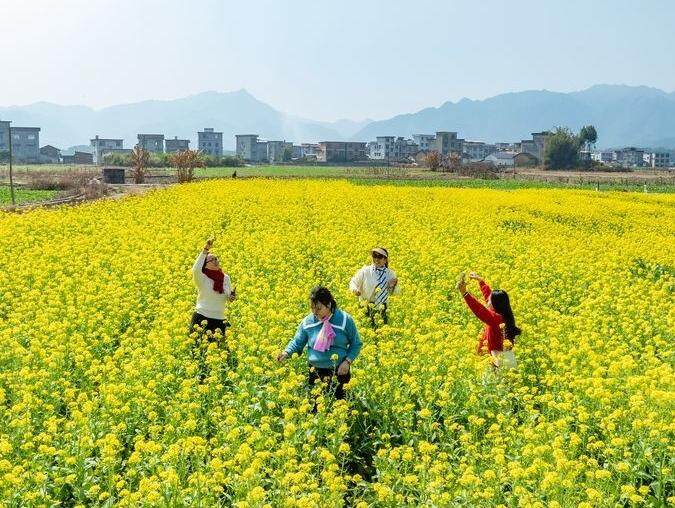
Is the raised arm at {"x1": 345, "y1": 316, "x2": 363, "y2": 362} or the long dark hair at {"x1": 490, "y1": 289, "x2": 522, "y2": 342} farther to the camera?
the long dark hair at {"x1": 490, "y1": 289, "x2": 522, "y2": 342}

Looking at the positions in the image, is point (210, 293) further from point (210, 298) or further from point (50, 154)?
point (50, 154)

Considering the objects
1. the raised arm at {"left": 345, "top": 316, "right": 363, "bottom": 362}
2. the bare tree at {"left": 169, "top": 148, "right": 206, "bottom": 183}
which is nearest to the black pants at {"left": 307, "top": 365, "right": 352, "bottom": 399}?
the raised arm at {"left": 345, "top": 316, "right": 363, "bottom": 362}

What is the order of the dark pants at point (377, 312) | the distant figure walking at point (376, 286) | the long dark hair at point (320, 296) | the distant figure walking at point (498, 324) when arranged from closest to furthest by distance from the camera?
the long dark hair at point (320, 296) < the distant figure walking at point (498, 324) < the distant figure walking at point (376, 286) < the dark pants at point (377, 312)

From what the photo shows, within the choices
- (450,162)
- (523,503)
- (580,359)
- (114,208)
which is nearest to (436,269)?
(580,359)

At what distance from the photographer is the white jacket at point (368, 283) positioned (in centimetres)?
1041

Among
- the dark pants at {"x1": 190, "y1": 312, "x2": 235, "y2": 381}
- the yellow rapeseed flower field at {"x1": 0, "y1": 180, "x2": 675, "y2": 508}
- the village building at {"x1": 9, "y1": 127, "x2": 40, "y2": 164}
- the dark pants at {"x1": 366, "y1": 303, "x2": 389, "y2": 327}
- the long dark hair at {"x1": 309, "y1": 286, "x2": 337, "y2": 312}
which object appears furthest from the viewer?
the village building at {"x1": 9, "y1": 127, "x2": 40, "y2": 164}

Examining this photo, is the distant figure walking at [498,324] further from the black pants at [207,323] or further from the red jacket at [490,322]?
the black pants at [207,323]

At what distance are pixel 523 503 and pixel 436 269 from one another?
30.6ft

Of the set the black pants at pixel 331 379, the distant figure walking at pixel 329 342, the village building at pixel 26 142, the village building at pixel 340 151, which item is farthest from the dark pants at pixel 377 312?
the village building at pixel 26 142

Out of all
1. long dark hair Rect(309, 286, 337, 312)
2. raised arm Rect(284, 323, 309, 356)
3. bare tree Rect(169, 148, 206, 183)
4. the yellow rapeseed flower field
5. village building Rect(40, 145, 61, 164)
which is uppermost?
village building Rect(40, 145, 61, 164)

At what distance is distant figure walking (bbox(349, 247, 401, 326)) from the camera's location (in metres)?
10.4

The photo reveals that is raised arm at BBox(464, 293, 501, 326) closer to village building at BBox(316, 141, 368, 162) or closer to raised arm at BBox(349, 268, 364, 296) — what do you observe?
raised arm at BBox(349, 268, 364, 296)

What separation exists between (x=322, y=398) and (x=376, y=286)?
360 cm

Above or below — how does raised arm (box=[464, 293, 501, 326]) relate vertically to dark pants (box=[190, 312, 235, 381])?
above
